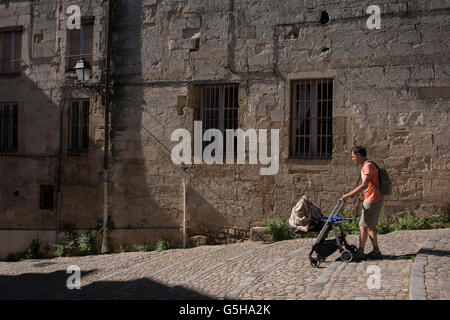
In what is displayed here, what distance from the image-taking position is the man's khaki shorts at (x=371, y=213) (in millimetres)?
6250

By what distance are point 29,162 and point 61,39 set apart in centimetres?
308

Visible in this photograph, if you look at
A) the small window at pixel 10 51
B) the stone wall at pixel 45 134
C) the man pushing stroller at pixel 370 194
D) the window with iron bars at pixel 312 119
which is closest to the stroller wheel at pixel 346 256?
the man pushing stroller at pixel 370 194

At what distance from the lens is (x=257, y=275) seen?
20.7 ft

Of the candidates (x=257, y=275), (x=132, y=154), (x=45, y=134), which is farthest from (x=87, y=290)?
(x=45, y=134)

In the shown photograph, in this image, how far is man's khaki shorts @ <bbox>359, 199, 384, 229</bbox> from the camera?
6250 mm

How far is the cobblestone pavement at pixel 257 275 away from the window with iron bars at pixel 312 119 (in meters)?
1.93

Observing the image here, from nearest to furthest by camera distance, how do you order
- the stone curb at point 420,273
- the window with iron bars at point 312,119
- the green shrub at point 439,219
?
1. the stone curb at point 420,273
2. the green shrub at point 439,219
3. the window with iron bars at point 312,119

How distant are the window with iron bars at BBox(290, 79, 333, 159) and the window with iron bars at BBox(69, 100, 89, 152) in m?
4.98

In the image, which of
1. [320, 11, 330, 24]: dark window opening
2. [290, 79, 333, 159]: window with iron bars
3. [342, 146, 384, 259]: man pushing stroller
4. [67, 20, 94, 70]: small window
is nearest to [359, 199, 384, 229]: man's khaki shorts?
[342, 146, 384, 259]: man pushing stroller

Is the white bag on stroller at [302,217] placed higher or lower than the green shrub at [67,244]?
higher

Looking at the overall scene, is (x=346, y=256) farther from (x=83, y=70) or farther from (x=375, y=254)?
(x=83, y=70)

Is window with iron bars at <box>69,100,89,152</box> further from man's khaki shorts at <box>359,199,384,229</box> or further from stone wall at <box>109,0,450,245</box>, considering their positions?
man's khaki shorts at <box>359,199,384,229</box>

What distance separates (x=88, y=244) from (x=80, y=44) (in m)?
4.70

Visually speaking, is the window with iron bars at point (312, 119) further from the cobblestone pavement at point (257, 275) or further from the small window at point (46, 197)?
the small window at point (46, 197)
